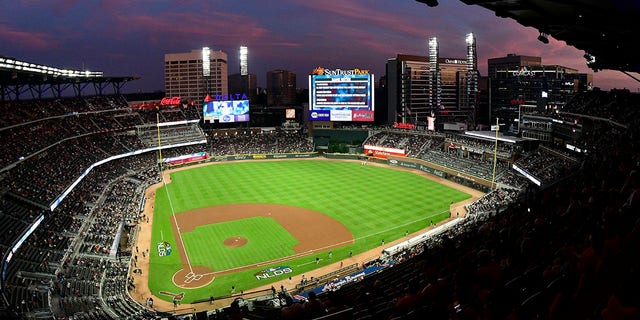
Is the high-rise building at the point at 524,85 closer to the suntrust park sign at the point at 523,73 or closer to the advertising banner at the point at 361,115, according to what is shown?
the suntrust park sign at the point at 523,73

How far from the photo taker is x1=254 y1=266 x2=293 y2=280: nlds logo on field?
26719 millimetres

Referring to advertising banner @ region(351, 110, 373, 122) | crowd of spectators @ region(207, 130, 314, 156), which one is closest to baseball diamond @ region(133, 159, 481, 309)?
crowd of spectators @ region(207, 130, 314, 156)

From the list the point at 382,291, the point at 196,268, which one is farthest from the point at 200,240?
the point at 382,291

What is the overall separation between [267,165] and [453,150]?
29.0 m

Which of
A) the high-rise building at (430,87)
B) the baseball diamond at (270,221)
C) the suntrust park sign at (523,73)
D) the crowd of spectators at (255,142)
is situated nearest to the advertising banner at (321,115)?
the crowd of spectators at (255,142)

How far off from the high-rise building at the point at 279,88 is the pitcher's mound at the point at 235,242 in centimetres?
12625

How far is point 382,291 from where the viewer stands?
998 cm

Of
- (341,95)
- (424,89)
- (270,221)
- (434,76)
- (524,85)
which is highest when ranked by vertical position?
(434,76)

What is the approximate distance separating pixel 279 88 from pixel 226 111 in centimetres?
8426

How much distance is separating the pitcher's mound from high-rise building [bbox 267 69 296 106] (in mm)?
126248

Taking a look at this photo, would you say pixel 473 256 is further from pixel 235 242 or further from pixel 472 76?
pixel 472 76

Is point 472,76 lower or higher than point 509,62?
lower

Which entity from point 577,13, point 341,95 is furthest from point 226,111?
point 577,13

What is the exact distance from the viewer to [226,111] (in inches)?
3063
